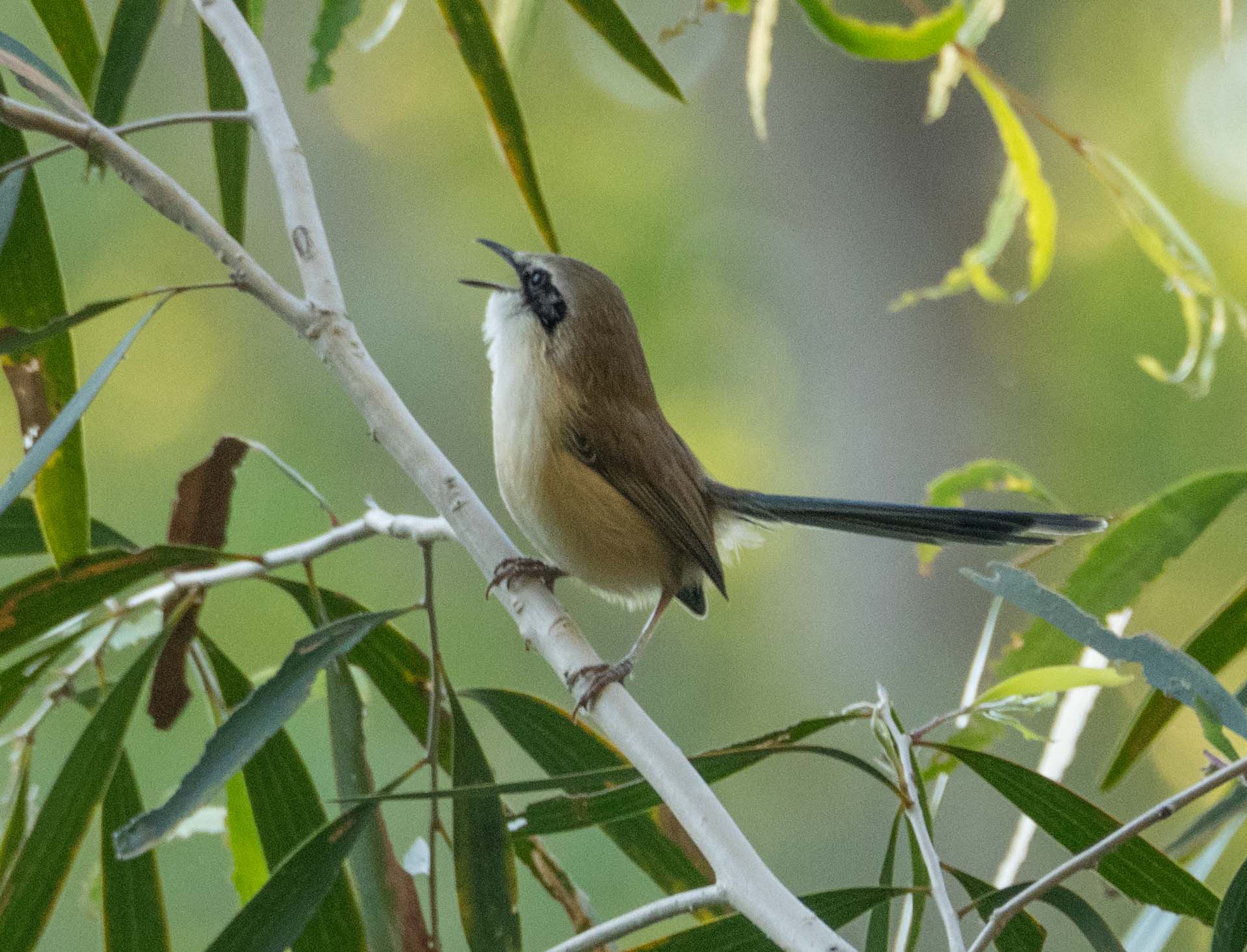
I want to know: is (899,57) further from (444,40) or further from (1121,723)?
(444,40)

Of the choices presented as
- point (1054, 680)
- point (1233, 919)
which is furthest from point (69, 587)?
point (1233, 919)

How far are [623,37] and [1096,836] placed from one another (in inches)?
46.3

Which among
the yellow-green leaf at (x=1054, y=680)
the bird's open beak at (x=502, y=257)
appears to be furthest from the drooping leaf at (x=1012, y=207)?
the yellow-green leaf at (x=1054, y=680)

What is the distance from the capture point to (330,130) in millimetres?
7363

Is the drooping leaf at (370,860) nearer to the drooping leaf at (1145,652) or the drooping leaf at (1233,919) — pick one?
the drooping leaf at (1145,652)

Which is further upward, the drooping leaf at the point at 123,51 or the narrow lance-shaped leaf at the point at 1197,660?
the drooping leaf at the point at 123,51

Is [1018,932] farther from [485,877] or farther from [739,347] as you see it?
[739,347]

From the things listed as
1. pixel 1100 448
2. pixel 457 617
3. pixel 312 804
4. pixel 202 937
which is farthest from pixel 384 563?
pixel 312 804

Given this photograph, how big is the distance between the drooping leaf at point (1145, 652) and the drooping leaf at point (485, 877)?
0.66 meters

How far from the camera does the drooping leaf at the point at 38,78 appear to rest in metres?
1.27

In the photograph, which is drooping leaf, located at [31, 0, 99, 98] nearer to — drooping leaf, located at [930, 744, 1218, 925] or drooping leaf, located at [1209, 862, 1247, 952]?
drooping leaf, located at [930, 744, 1218, 925]

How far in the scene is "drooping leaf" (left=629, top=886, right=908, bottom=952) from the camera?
123 centimetres

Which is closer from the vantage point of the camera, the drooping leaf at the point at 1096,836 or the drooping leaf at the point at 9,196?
the drooping leaf at the point at 1096,836

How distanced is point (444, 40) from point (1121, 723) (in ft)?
17.8
